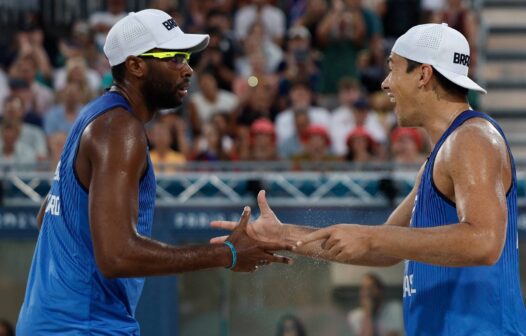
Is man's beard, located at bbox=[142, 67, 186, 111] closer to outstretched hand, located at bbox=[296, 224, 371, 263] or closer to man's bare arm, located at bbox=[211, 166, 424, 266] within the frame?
man's bare arm, located at bbox=[211, 166, 424, 266]

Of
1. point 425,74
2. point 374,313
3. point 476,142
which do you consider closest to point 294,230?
point 425,74

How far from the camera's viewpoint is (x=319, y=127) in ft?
35.7

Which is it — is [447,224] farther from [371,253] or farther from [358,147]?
[358,147]

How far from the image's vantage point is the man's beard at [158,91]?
16.5 feet

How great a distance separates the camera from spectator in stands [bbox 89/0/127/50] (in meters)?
13.0

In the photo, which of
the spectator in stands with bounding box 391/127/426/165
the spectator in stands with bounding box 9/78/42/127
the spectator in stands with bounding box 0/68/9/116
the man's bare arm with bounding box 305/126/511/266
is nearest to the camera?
the man's bare arm with bounding box 305/126/511/266

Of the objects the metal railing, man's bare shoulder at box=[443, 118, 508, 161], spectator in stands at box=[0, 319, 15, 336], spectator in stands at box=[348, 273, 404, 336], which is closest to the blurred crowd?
the metal railing

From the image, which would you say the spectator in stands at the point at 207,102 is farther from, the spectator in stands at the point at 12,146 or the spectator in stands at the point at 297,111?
the spectator in stands at the point at 12,146

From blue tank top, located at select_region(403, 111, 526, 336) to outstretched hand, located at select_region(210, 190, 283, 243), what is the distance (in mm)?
674

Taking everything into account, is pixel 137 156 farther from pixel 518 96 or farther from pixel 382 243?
pixel 518 96

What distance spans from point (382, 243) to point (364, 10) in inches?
345

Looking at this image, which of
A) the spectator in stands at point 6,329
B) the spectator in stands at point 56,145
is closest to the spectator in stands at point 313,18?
the spectator in stands at point 56,145

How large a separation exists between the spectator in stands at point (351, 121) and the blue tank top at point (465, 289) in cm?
638

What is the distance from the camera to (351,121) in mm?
11453
